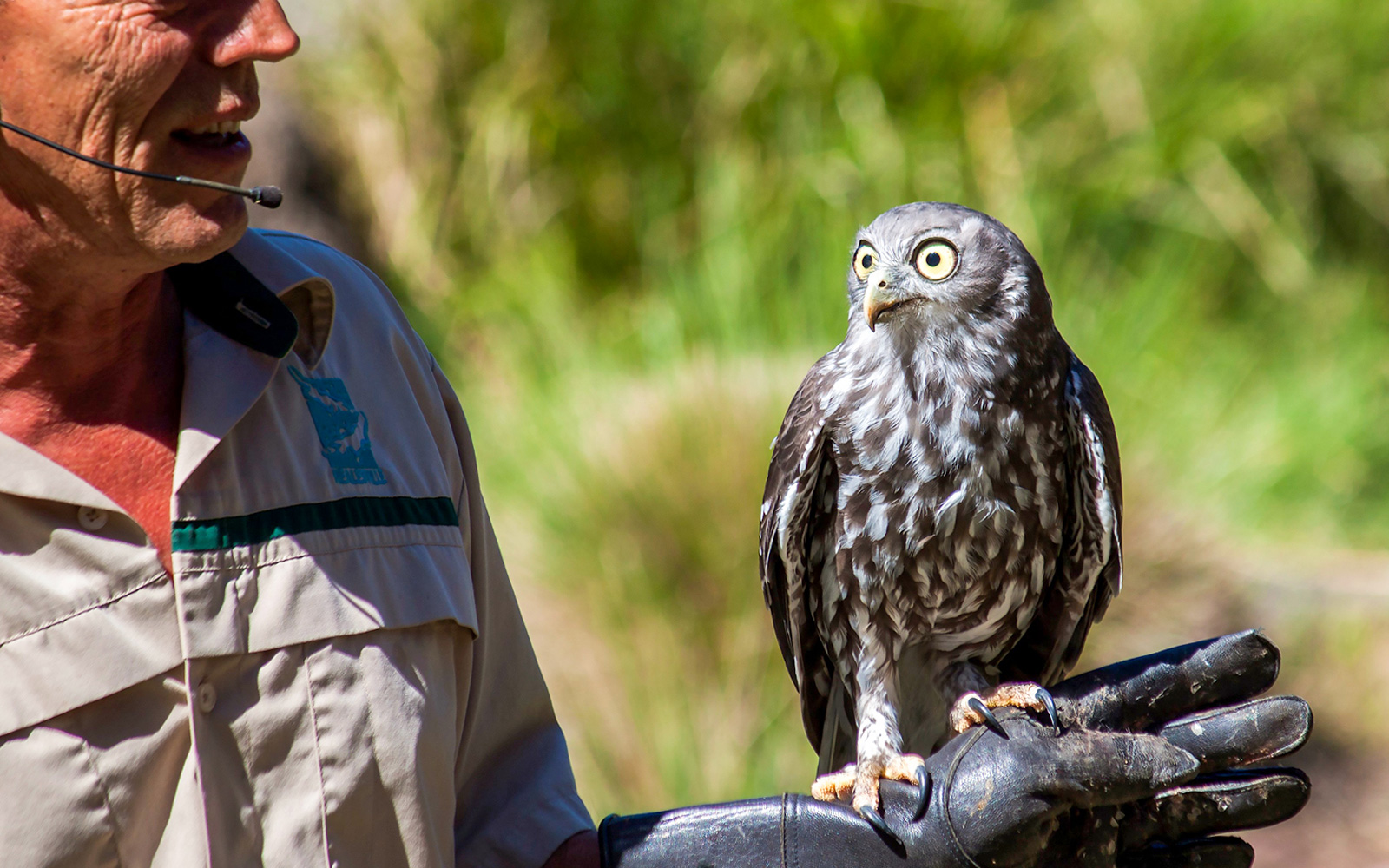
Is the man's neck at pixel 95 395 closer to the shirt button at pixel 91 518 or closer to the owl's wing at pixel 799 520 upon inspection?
the shirt button at pixel 91 518

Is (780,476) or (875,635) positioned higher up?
(780,476)

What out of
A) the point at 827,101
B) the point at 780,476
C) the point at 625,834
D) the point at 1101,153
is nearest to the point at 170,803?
the point at 625,834

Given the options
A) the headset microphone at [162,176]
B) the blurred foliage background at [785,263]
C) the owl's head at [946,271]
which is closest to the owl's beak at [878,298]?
the owl's head at [946,271]

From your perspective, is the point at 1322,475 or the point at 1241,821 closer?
the point at 1241,821

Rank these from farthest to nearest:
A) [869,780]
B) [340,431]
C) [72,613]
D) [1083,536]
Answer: [1083,536], [869,780], [340,431], [72,613]

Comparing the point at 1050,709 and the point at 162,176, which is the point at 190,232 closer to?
the point at 162,176

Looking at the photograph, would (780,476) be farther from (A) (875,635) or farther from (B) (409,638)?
(B) (409,638)

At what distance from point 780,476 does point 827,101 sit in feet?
16.2

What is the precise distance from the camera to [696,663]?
4812mm

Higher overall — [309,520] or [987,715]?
[309,520]

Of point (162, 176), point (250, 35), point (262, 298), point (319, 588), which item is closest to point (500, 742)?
point (319, 588)

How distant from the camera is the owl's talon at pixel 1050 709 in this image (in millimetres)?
2223

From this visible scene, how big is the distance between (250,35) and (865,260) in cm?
150

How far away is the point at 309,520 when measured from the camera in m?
1.73
